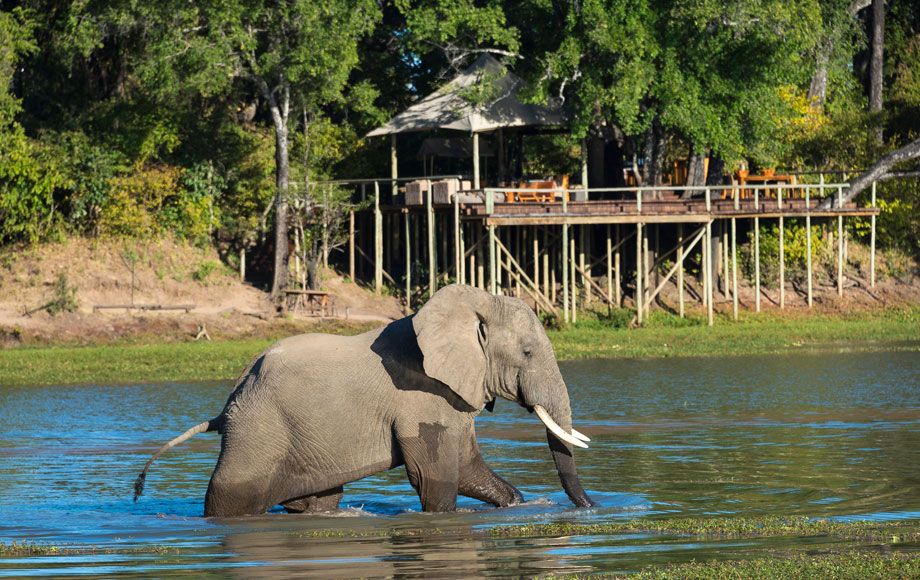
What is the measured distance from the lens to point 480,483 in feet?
35.7

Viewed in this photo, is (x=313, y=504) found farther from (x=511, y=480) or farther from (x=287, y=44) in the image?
(x=287, y=44)

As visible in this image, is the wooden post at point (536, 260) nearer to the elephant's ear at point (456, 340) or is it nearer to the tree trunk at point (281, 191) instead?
the tree trunk at point (281, 191)

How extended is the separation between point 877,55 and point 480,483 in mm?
35623

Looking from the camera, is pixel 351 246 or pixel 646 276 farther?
pixel 351 246

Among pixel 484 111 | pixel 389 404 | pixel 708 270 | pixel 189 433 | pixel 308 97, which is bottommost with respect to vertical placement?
pixel 708 270

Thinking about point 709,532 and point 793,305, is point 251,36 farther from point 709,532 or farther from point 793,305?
point 709,532

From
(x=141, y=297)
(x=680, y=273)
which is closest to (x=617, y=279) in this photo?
(x=680, y=273)

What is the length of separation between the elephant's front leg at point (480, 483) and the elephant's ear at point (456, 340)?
0.64 m

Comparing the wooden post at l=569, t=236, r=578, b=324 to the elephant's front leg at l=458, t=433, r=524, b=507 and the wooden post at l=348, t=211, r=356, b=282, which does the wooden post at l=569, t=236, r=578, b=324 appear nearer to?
the wooden post at l=348, t=211, r=356, b=282

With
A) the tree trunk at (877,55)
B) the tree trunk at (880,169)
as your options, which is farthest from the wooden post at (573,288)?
the tree trunk at (877,55)

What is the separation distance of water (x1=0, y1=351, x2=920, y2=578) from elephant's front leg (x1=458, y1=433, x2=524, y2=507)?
0.15 m

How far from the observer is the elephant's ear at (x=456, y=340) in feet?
32.7

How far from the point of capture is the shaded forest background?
32469mm

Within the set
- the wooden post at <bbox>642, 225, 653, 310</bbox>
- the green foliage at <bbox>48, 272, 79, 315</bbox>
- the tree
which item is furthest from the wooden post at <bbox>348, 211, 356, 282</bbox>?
the green foliage at <bbox>48, 272, 79, 315</bbox>
